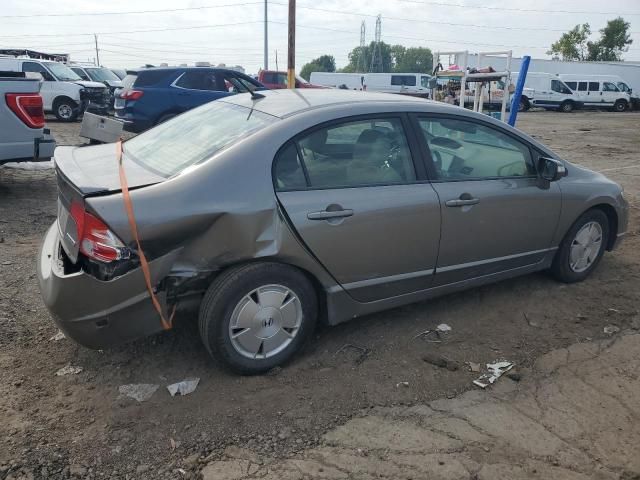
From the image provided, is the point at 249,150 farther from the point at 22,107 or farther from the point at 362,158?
the point at 22,107

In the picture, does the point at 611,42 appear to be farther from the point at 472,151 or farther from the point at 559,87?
the point at 472,151

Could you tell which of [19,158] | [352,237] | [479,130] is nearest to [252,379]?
[352,237]

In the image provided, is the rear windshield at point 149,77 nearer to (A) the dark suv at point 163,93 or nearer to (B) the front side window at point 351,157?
(A) the dark suv at point 163,93

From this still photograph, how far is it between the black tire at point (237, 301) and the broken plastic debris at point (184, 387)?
0.20 metres

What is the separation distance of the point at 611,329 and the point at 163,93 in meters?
10.2

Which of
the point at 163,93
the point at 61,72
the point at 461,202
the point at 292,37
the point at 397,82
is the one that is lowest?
the point at 461,202

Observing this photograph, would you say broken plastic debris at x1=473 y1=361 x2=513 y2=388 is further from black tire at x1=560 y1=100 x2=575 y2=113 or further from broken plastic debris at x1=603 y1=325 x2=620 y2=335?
black tire at x1=560 y1=100 x2=575 y2=113

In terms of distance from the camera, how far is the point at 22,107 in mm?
6352

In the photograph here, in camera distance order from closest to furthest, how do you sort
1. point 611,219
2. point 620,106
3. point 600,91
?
1. point 611,219
2. point 600,91
3. point 620,106

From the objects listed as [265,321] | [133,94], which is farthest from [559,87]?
[265,321]

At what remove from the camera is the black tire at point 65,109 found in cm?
1642

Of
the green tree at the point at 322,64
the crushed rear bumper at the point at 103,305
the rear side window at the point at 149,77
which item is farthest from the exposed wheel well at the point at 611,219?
the green tree at the point at 322,64

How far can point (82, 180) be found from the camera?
9.34ft

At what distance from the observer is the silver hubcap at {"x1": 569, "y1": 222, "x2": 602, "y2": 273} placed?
14.4 ft
